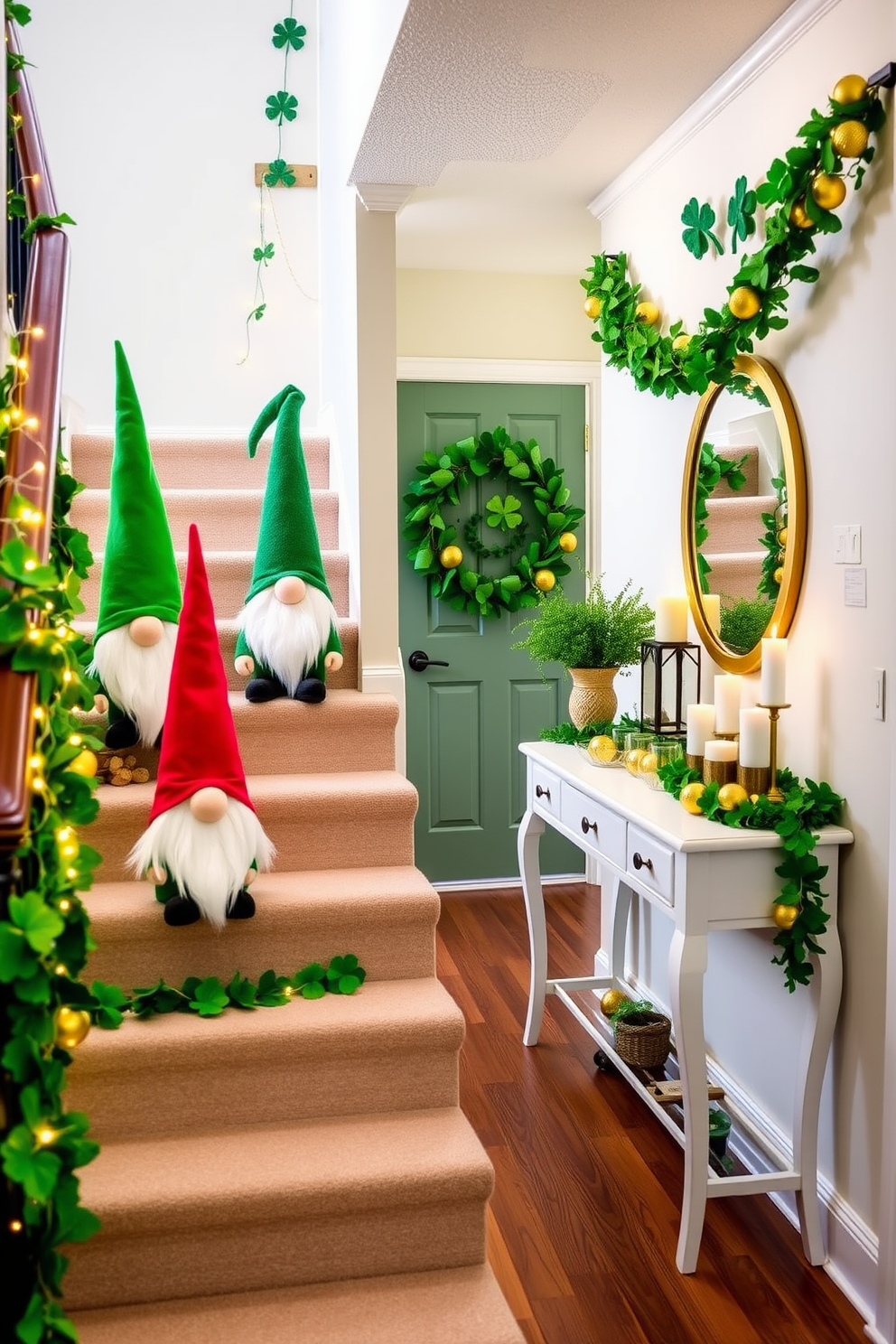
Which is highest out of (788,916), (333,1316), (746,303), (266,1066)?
(746,303)

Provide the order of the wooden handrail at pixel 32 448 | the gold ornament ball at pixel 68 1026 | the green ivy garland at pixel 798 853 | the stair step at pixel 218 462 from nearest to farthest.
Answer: the wooden handrail at pixel 32 448, the gold ornament ball at pixel 68 1026, the green ivy garland at pixel 798 853, the stair step at pixel 218 462

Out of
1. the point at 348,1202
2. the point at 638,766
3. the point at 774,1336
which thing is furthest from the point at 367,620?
the point at 774,1336

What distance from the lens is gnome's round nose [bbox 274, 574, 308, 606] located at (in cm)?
294

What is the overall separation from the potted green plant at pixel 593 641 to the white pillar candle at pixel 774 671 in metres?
0.77

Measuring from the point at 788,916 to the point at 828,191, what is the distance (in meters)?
1.39

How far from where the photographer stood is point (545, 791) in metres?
A: 3.25

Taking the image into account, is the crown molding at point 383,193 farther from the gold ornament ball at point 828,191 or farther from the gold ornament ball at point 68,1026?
the gold ornament ball at point 68,1026

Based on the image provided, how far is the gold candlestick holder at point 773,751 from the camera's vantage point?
2.37 meters

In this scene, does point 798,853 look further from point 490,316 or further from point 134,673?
point 490,316

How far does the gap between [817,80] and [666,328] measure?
0.87m

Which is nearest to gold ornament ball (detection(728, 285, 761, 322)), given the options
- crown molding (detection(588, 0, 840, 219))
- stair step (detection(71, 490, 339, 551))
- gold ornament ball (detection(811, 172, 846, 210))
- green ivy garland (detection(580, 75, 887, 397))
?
green ivy garland (detection(580, 75, 887, 397))

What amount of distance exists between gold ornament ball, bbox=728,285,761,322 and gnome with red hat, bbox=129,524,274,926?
1220mm

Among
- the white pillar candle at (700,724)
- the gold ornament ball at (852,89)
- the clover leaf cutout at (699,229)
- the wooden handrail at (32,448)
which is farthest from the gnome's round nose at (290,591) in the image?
the gold ornament ball at (852,89)

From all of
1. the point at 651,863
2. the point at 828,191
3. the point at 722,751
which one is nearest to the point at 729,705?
the point at 722,751
